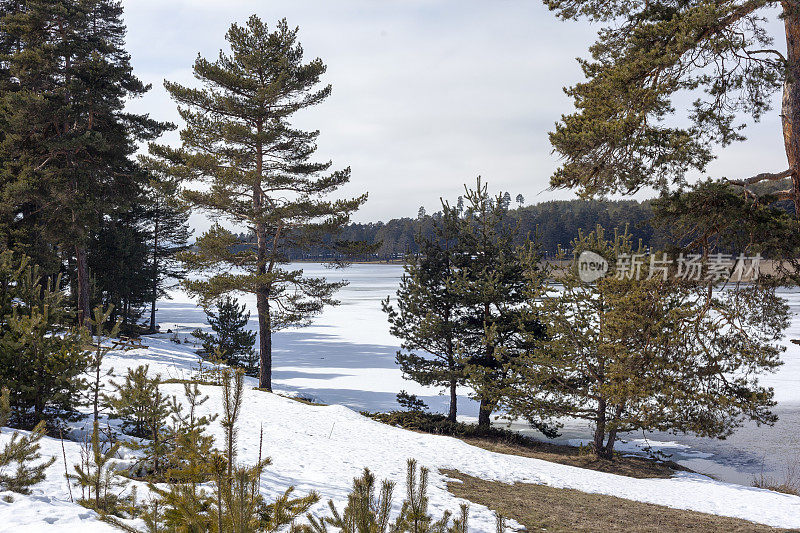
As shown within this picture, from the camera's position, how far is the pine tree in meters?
16.8

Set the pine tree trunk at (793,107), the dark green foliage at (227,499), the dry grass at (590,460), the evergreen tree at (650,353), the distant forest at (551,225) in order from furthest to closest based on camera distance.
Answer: the distant forest at (551,225) → the dry grass at (590,460) → the evergreen tree at (650,353) → the pine tree trunk at (793,107) → the dark green foliage at (227,499)

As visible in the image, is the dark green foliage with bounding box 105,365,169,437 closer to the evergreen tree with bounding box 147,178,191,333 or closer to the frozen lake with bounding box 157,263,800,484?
the frozen lake with bounding box 157,263,800,484

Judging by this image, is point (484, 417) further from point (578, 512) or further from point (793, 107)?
point (793, 107)

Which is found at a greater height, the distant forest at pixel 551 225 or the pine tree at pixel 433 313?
the distant forest at pixel 551 225

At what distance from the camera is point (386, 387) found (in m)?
23.2

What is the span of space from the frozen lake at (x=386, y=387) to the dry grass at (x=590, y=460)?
1.53 m

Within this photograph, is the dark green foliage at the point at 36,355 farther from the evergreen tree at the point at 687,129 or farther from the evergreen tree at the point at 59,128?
the evergreen tree at the point at 59,128

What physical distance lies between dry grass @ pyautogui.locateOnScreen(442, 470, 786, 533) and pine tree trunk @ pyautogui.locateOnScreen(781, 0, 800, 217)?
5.12 m

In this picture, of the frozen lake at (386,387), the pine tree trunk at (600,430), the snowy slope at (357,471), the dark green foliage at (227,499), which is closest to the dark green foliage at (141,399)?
the snowy slope at (357,471)

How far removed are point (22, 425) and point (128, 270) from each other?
81.2 feet

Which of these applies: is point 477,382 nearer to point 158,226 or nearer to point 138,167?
point 138,167

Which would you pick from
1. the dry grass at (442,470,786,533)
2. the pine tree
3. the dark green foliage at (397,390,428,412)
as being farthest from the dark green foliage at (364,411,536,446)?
the dry grass at (442,470,786,533)

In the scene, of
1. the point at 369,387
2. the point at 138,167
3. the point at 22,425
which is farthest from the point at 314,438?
the point at 138,167

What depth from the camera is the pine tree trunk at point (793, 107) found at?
7.17m
